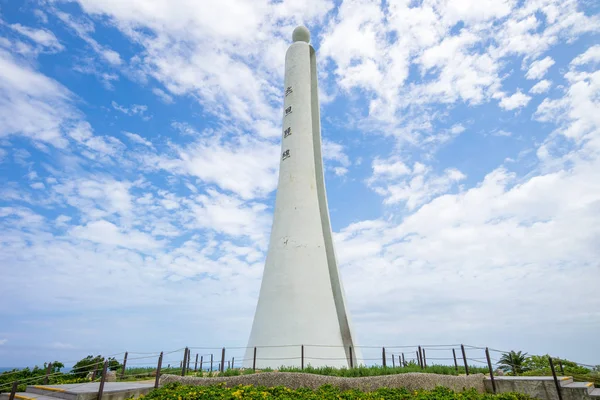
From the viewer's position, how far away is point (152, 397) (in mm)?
7070

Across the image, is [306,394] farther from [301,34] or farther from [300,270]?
[301,34]

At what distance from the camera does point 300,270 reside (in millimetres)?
13062

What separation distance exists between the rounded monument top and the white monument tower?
2178 millimetres

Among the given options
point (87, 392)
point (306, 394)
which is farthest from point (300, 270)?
point (87, 392)

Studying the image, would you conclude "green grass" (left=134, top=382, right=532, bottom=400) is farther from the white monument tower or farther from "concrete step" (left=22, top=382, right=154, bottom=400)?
the white monument tower

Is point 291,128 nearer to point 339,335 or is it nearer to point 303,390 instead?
point 339,335

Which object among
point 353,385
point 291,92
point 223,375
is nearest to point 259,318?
point 223,375

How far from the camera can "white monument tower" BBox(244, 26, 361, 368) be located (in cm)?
1207

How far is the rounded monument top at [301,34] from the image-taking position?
59.8ft

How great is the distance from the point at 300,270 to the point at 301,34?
37.3 feet

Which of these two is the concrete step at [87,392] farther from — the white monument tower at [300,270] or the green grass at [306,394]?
the white monument tower at [300,270]

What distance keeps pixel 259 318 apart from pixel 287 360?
1.84m

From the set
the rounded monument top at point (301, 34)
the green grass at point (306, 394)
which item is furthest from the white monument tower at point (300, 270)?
the green grass at point (306, 394)

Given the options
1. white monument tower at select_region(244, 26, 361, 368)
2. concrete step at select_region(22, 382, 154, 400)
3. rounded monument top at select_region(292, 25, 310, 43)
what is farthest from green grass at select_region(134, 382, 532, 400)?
rounded monument top at select_region(292, 25, 310, 43)
